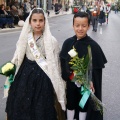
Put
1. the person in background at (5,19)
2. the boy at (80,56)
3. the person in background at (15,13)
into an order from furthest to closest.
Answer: the person in background at (15,13) < the person in background at (5,19) < the boy at (80,56)

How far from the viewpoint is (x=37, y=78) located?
3268 millimetres

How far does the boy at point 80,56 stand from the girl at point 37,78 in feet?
0.33

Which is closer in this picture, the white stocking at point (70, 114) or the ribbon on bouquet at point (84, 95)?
the ribbon on bouquet at point (84, 95)

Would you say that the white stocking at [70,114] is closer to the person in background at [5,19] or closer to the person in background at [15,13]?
the person in background at [5,19]

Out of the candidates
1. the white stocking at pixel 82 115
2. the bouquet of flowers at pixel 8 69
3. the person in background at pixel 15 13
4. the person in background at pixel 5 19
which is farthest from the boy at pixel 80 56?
the person in background at pixel 15 13

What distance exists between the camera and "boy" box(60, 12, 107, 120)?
3111 millimetres

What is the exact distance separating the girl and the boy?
0.10m

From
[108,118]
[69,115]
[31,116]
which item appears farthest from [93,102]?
[108,118]

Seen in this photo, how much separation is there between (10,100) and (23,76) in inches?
12.2

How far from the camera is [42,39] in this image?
11.0 ft

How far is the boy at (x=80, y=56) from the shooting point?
10.2 feet

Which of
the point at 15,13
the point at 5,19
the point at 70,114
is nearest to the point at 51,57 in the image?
the point at 70,114

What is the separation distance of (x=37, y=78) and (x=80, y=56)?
1.70ft

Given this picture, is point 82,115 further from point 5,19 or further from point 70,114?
point 5,19
